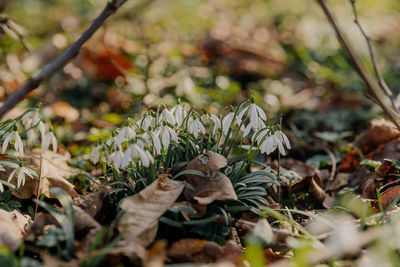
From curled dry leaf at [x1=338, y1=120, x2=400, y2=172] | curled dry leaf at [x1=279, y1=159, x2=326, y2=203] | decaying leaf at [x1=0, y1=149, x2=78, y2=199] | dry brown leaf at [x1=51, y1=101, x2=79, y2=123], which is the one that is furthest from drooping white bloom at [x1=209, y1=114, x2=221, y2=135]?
dry brown leaf at [x1=51, y1=101, x2=79, y2=123]

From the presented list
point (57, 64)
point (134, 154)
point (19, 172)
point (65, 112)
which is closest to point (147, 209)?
point (134, 154)

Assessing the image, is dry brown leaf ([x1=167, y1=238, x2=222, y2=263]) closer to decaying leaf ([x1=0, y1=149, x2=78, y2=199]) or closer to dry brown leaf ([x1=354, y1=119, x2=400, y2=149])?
decaying leaf ([x1=0, y1=149, x2=78, y2=199])

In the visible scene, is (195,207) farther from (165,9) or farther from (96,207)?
(165,9)

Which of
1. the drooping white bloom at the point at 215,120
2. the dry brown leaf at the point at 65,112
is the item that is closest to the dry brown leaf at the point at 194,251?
the drooping white bloom at the point at 215,120

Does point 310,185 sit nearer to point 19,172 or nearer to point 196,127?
point 196,127

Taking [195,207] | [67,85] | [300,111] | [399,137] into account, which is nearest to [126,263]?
[195,207]

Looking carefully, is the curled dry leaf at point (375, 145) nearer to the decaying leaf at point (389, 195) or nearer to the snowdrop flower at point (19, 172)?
the decaying leaf at point (389, 195)
